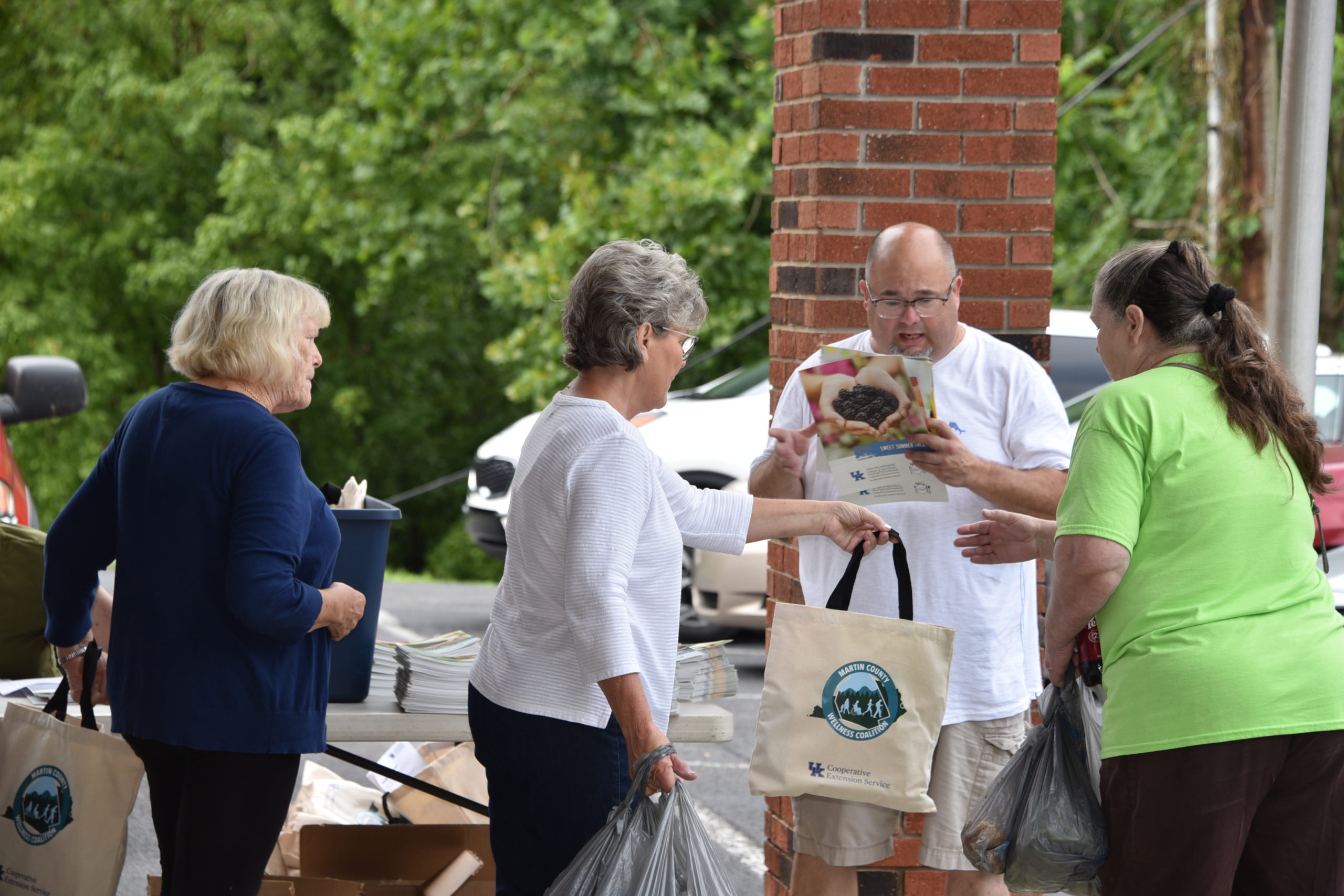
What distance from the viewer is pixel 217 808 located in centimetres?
272

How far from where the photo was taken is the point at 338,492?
3.47 metres

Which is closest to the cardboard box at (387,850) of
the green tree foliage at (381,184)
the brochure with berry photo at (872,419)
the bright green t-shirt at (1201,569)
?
the brochure with berry photo at (872,419)

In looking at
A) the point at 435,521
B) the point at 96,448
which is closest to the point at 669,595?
the point at 96,448

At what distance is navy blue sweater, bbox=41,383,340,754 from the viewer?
104 inches

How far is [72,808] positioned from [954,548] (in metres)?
2.03

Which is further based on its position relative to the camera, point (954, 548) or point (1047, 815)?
point (954, 548)

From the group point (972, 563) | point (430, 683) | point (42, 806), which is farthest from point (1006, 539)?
point (42, 806)

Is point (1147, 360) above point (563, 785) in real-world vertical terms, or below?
above

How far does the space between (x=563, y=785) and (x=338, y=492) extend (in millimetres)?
1176

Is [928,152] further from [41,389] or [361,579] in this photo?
[41,389]

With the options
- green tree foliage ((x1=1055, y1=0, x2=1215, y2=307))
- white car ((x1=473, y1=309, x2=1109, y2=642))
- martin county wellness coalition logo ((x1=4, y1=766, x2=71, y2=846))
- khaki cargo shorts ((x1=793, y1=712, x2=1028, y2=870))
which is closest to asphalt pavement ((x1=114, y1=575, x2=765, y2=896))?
white car ((x1=473, y1=309, x2=1109, y2=642))

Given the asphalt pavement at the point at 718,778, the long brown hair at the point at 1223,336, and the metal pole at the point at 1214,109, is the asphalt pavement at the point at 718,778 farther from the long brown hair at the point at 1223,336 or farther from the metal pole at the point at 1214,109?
the metal pole at the point at 1214,109

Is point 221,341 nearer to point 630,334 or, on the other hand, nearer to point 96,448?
point 630,334

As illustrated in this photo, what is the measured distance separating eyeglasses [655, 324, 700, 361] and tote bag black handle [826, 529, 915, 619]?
66 cm
